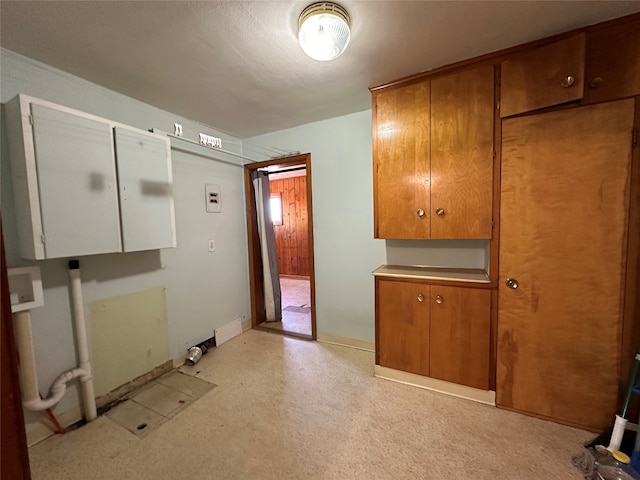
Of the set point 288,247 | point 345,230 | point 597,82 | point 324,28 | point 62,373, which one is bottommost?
point 62,373

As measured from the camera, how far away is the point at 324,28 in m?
1.32

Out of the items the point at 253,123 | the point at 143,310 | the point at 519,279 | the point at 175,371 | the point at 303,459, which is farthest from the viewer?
the point at 253,123

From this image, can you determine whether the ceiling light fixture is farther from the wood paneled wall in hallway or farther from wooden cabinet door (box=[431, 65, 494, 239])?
the wood paneled wall in hallway

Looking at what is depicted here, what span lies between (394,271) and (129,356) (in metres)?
2.28

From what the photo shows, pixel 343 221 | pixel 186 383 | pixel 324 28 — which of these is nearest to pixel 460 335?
pixel 343 221

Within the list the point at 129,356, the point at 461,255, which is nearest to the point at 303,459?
the point at 129,356

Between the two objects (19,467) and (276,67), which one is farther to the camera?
(276,67)

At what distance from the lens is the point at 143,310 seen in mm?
2168

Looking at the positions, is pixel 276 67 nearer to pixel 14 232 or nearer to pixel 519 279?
pixel 14 232

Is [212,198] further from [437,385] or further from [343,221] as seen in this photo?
[437,385]

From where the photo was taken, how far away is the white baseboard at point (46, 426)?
158 cm

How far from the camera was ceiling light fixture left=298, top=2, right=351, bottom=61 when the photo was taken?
1277mm

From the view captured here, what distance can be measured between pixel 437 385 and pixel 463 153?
1743 mm

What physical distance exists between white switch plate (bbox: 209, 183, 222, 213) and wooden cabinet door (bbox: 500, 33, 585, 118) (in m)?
2.63
